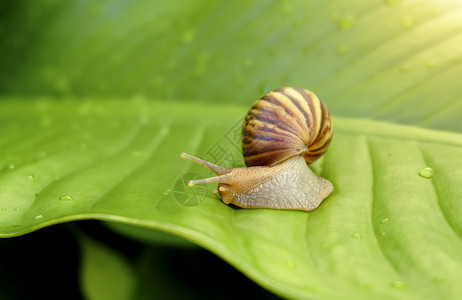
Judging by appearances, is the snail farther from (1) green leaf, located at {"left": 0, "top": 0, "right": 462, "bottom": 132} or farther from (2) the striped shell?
(1) green leaf, located at {"left": 0, "top": 0, "right": 462, "bottom": 132}

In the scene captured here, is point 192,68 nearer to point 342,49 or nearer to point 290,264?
point 342,49

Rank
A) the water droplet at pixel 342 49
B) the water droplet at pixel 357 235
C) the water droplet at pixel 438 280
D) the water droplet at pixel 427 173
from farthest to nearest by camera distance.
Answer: the water droplet at pixel 342 49, the water droplet at pixel 427 173, the water droplet at pixel 357 235, the water droplet at pixel 438 280

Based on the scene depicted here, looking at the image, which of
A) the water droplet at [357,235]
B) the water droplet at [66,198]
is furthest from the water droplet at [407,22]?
the water droplet at [66,198]

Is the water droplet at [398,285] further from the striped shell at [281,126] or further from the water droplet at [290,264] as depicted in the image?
the striped shell at [281,126]

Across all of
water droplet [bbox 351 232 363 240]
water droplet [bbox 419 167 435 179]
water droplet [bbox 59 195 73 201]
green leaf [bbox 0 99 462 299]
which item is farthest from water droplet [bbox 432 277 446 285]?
water droplet [bbox 59 195 73 201]

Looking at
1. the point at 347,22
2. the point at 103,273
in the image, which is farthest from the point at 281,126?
the point at 103,273

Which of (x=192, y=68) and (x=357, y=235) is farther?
(x=192, y=68)

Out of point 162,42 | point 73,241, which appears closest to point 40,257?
point 73,241
